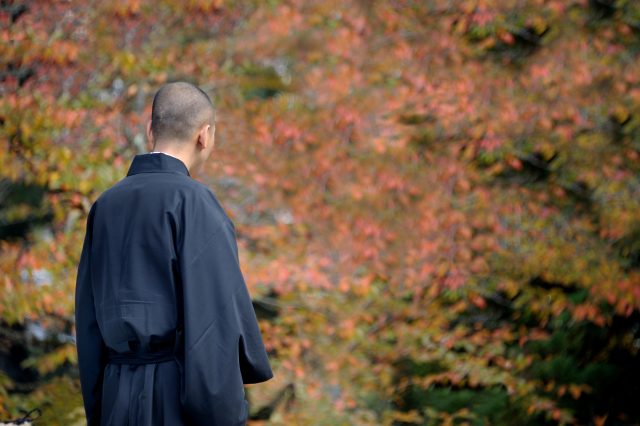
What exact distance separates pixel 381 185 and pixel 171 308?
249 inches

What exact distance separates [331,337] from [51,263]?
3.02m

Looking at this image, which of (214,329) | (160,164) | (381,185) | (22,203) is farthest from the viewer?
(381,185)

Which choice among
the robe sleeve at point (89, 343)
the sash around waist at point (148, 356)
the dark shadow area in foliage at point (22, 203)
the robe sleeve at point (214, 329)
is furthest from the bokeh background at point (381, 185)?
the robe sleeve at point (214, 329)

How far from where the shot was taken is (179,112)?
105 inches

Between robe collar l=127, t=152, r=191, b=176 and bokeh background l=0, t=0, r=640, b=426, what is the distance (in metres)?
3.43

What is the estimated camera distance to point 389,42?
31.1ft

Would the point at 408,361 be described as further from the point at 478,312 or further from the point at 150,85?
the point at 150,85

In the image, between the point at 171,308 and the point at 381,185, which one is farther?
the point at 381,185

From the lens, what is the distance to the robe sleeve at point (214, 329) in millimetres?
2441

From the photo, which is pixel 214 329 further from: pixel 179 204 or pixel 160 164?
pixel 160 164

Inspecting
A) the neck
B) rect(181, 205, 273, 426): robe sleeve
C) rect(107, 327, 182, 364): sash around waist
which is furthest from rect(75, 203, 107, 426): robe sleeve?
rect(181, 205, 273, 426): robe sleeve

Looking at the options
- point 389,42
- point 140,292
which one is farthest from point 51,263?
point 389,42

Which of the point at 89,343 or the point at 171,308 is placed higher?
the point at 171,308

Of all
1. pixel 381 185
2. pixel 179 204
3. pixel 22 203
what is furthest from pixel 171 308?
pixel 381 185
